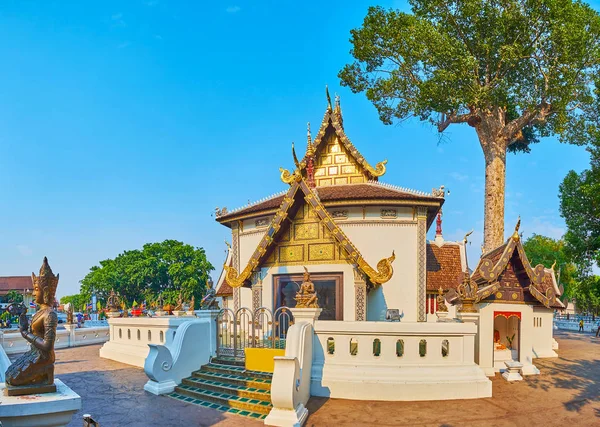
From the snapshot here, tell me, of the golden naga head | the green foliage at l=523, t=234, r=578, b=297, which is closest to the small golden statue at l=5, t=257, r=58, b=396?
the golden naga head

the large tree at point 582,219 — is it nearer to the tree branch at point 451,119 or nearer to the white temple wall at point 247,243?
the tree branch at point 451,119

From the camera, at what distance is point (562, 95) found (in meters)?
21.3

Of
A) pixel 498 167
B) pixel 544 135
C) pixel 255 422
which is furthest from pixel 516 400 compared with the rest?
pixel 544 135

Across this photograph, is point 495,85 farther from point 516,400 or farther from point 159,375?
point 159,375

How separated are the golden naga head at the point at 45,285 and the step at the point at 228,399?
5.00m

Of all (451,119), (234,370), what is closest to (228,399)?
(234,370)

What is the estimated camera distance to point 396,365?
376 inches

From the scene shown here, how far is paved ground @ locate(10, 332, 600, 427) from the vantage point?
320 inches

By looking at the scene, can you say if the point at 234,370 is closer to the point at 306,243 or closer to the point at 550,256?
the point at 306,243

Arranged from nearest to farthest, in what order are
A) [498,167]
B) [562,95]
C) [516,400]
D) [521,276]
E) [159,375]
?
[516,400]
[159,375]
[521,276]
[562,95]
[498,167]

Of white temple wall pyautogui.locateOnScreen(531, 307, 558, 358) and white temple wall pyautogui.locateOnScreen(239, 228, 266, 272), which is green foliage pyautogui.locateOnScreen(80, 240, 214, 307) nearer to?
white temple wall pyautogui.locateOnScreen(239, 228, 266, 272)

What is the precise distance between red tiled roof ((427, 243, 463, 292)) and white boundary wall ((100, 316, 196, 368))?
9.78 m

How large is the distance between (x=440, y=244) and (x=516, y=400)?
35.7 ft

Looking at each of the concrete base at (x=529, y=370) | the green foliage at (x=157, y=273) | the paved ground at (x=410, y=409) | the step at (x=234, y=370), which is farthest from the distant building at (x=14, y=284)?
the concrete base at (x=529, y=370)
